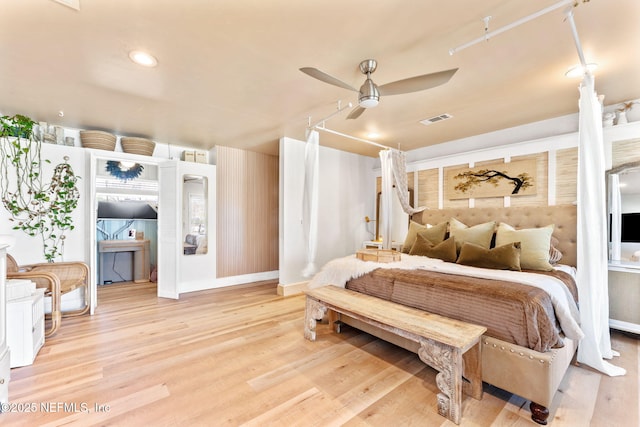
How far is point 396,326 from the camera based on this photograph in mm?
1930

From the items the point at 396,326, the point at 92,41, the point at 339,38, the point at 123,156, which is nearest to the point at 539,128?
the point at 339,38

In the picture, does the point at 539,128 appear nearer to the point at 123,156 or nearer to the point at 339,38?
the point at 339,38

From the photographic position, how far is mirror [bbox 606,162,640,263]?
285cm

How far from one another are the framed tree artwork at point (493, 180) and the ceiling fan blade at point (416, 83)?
2618mm

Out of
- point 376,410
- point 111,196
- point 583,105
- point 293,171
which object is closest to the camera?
point 376,410

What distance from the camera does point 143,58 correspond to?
221cm

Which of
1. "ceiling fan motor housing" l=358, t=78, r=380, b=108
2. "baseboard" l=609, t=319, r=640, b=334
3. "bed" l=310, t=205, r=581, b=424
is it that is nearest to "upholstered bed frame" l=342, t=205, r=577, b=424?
"bed" l=310, t=205, r=581, b=424

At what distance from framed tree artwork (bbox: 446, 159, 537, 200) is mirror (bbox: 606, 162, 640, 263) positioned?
773 mm

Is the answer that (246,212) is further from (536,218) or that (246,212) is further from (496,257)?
(536,218)

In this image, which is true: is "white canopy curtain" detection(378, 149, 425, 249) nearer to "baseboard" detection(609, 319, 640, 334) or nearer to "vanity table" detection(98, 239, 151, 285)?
"baseboard" detection(609, 319, 640, 334)

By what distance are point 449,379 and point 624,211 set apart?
9.84 ft

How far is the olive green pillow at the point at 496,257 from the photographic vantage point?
109 inches

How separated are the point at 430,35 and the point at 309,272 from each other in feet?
9.03

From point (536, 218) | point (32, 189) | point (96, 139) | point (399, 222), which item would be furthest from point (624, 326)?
point (32, 189)
